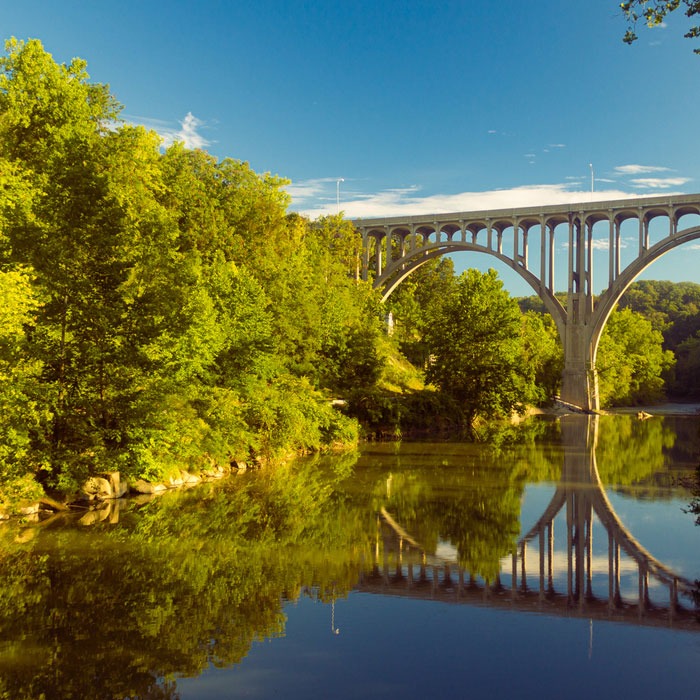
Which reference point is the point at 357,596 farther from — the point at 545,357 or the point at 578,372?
the point at 545,357

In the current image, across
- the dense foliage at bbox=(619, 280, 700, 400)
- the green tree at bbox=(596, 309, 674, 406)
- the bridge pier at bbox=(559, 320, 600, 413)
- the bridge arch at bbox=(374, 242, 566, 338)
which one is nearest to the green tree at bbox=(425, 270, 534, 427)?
the bridge arch at bbox=(374, 242, 566, 338)

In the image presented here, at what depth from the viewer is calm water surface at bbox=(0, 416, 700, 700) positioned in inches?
313

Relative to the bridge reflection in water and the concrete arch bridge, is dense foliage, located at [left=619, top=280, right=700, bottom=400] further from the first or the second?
the bridge reflection in water

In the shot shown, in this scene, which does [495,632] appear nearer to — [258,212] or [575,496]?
[575,496]

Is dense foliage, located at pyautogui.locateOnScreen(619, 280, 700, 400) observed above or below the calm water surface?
above

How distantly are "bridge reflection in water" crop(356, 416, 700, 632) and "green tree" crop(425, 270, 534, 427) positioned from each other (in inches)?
870

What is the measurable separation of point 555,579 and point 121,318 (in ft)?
33.9

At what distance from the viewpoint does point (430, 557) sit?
13.0 m

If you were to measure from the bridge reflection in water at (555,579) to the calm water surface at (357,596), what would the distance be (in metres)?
0.04

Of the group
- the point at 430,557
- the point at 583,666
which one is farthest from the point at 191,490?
the point at 583,666

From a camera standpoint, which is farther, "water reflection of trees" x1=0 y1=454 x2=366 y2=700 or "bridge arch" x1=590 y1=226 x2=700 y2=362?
"bridge arch" x1=590 y1=226 x2=700 y2=362

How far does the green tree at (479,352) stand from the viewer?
38.0 m

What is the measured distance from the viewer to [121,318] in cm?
1722

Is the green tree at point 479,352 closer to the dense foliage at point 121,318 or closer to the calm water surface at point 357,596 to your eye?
the dense foliage at point 121,318
